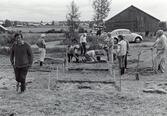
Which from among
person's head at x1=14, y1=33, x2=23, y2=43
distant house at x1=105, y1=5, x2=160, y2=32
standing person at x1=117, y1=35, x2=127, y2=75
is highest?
distant house at x1=105, y1=5, x2=160, y2=32

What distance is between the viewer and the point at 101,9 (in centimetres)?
5322

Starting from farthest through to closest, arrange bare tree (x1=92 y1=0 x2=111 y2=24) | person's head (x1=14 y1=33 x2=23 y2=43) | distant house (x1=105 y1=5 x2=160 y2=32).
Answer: distant house (x1=105 y1=5 x2=160 y2=32) < bare tree (x1=92 y1=0 x2=111 y2=24) < person's head (x1=14 y1=33 x2=23 y2=43)

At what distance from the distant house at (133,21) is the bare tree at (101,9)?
7644 millimetres

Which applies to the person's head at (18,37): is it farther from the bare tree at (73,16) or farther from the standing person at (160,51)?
the bare tree at (73,16)

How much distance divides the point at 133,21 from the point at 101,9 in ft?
28.4

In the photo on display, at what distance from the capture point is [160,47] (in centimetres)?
1689

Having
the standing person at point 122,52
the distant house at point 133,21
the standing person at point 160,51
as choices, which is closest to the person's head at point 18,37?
the standing person at point 122,52

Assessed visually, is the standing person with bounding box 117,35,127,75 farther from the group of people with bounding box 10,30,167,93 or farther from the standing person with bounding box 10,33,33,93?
the standing person with bounding box 10,33,33,93

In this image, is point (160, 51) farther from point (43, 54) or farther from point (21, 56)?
point (21, 56)

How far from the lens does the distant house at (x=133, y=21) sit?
2357 inches

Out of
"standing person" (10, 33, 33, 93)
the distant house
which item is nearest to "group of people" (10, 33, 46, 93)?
"standing person" (10, 33, 33, 93)

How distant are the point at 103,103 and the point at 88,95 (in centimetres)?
117

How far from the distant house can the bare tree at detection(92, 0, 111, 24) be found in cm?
764

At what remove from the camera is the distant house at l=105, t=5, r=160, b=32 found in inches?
2357
